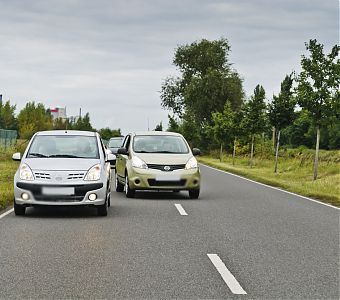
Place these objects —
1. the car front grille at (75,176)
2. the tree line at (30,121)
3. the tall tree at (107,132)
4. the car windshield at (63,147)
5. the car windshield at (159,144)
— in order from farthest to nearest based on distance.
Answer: the tall tree at (107,132) → the tree line at (30,121) → the car windshield at (159,144) → the car windshield at (63,147) → the car front grille at (75,176)

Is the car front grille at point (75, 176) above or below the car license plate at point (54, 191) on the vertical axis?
above

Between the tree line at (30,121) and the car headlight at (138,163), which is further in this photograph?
the tree line at (30,121)

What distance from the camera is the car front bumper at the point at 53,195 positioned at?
32.2 ft

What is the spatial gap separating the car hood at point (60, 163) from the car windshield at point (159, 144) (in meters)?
4.09

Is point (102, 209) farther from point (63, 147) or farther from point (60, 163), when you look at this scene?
point (63, 147)

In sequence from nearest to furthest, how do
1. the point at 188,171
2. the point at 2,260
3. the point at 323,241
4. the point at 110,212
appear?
1. the point at 2,260
2. the point at 323,241
3. the point at 110,212
4. the point at 188,171

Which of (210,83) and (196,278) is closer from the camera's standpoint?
(196,278)

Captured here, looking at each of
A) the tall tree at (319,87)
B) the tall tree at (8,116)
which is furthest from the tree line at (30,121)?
the tall tree at (319,87)

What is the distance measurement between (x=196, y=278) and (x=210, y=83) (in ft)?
206

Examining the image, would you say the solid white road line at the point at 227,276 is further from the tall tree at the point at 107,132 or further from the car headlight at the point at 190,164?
the tall tree at the point at 107,132

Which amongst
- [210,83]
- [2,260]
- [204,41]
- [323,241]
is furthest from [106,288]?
[204,41]

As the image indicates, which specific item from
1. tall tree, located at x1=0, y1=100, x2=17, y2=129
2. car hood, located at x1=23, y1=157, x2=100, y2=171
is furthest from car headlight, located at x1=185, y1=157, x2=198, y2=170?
tall tree, located at x1=0, y1=100, x2=17, y2=129

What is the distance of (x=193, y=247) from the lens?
7348 mm

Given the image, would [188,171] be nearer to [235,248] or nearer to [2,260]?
[235,248]
